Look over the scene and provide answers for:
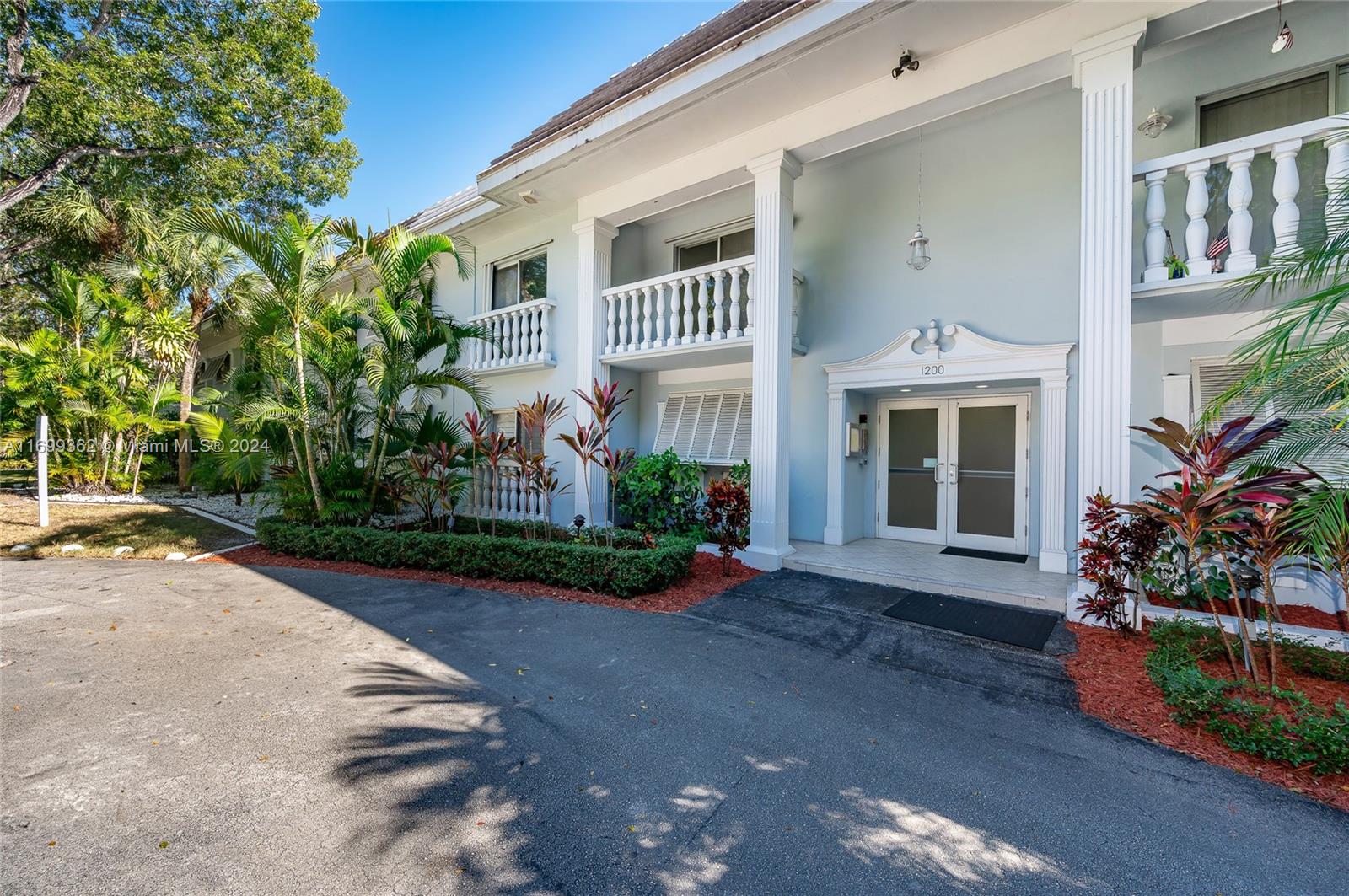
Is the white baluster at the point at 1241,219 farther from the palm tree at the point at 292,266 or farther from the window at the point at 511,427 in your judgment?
the palm tree at the point at 292,266

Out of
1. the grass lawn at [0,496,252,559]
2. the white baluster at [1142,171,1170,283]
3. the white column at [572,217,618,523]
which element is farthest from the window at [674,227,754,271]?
the grass lawn at [0,496,252,559]

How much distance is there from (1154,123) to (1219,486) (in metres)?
4.58

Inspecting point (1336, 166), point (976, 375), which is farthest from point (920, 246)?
point (1336, 166)

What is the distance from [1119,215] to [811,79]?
3.31m

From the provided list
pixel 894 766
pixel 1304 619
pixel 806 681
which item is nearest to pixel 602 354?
pixel 806 681

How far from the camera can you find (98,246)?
1260cm

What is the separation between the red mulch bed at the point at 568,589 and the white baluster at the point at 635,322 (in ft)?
10.9

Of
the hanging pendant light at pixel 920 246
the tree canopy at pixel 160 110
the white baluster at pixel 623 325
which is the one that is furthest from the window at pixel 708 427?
the tree canopy at pixel 160 110

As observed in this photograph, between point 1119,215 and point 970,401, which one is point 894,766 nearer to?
point 1119,215

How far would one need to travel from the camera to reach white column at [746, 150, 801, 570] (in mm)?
6809

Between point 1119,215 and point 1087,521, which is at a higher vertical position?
point 1119,215

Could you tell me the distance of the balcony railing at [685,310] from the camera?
24.5 feet

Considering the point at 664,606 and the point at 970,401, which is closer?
the point at 664,606

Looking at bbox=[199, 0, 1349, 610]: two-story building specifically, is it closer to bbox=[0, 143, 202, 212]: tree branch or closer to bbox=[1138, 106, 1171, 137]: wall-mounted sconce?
bbox=[1138, 106, 1171, 137]: wall-mounted sconce
